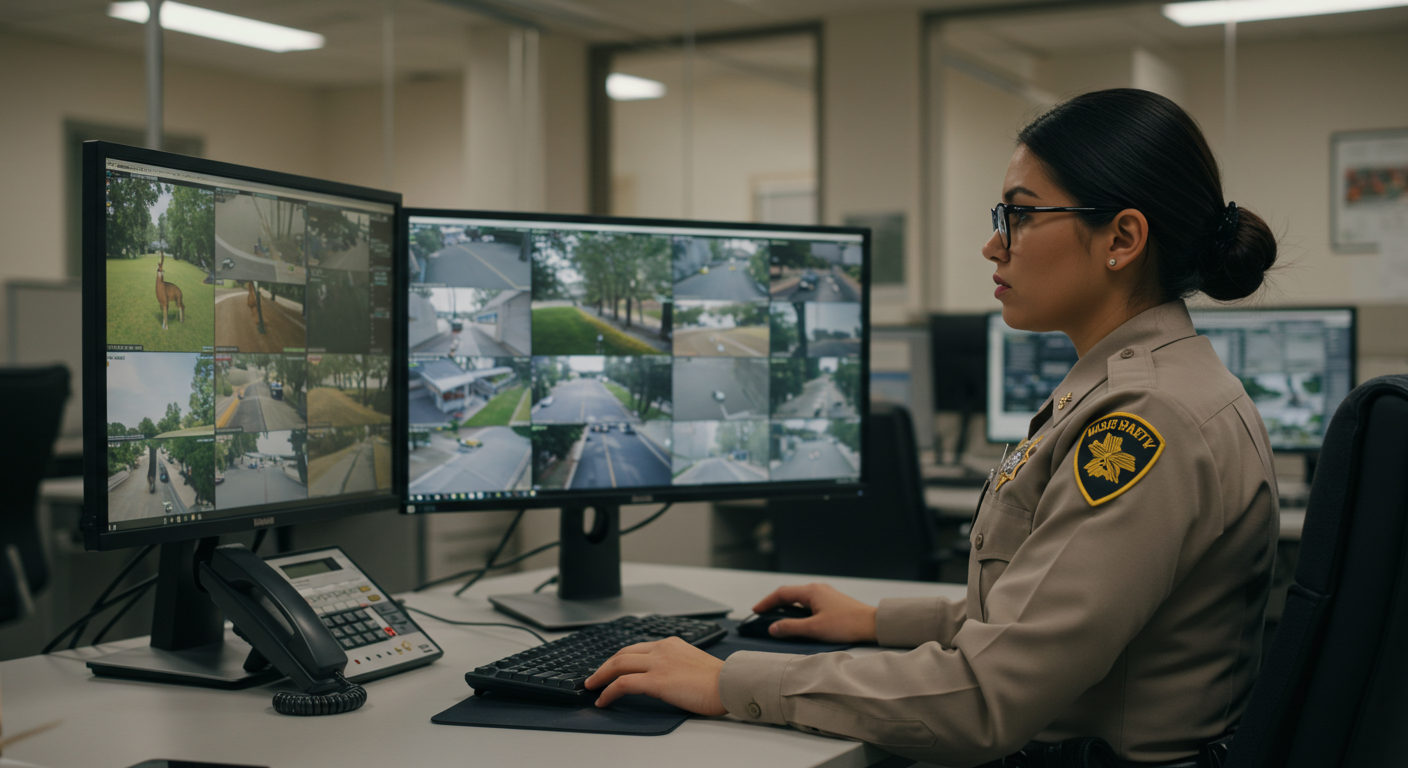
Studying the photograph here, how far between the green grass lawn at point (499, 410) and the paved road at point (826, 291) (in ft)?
1.27

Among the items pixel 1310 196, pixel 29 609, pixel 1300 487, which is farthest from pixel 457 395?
pixel 1310 196

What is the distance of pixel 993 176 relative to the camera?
5281 millimetres

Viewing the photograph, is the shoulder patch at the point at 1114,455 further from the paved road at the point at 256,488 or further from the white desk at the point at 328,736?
the paved road at the point at 256,488

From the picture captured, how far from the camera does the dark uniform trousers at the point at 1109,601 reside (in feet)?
2.89

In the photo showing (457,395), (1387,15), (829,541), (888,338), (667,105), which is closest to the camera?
(457,395)

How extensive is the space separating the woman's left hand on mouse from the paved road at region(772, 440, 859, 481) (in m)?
0.51

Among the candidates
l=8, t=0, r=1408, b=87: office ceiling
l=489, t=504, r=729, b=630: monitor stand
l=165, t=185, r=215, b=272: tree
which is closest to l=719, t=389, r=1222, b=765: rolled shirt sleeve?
l=489, t=504, r=729, b=630: monitor stand

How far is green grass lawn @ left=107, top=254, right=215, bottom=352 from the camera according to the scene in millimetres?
1037

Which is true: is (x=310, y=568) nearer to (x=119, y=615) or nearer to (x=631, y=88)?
(x=119, y=615)

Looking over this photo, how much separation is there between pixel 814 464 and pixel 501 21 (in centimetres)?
377

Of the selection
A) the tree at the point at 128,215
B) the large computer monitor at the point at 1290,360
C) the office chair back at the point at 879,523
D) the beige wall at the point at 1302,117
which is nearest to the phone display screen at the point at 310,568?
the tree at the point at 128,215

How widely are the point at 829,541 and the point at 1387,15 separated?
3453mm

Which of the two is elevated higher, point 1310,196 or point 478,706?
point 1310,196

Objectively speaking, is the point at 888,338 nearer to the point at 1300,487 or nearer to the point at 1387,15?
the point at 1300,487
